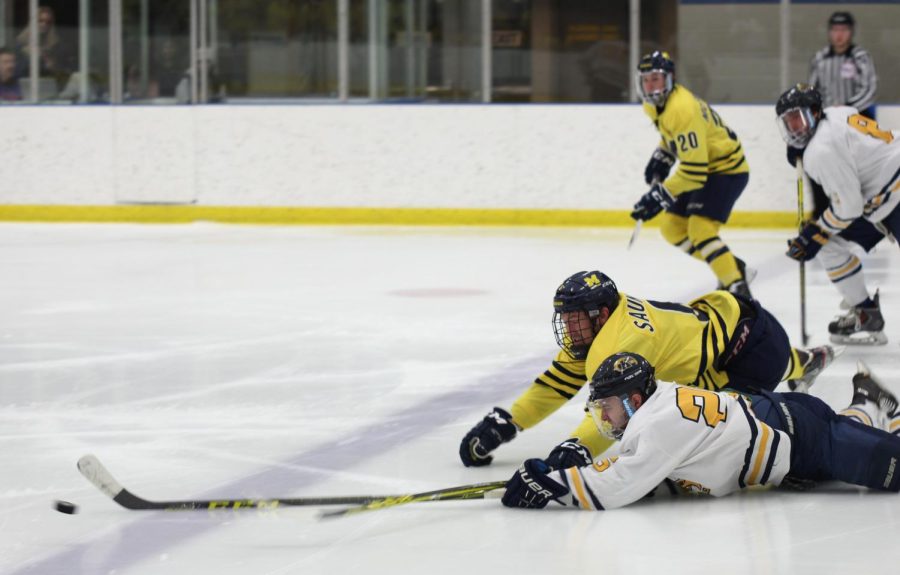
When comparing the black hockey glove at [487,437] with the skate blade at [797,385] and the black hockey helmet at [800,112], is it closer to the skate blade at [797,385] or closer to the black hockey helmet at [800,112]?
the skate blade at [797,385]

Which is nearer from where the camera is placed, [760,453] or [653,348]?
[760,453]

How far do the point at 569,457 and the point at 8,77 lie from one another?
8.81 metres

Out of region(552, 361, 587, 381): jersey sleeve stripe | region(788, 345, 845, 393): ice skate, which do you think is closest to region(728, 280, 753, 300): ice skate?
region(788, 345, 845, 393): ice skate

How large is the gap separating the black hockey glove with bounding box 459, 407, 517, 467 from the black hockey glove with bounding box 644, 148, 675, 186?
10.8 ft

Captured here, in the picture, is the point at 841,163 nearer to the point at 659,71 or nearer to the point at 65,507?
the point at 659,71

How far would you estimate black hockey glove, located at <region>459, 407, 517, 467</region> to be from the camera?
11.6 feet

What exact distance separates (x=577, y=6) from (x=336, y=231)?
226cm

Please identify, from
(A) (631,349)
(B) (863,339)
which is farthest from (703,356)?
(B) (863,339)

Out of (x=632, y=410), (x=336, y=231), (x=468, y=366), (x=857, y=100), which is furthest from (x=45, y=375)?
(x=857, y=100)

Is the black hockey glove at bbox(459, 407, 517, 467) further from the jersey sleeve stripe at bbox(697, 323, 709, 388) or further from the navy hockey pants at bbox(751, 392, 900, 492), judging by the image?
the navy hockey pants at bbox(751, 392, 900, 492)

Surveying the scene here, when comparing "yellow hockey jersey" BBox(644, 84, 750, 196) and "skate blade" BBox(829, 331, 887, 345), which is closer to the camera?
"skate blade" BBox(829, 331, 887, 345)

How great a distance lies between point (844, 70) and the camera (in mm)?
9391

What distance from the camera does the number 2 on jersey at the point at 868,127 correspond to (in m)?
5.16

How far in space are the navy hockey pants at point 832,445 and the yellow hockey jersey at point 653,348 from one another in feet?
0.77
